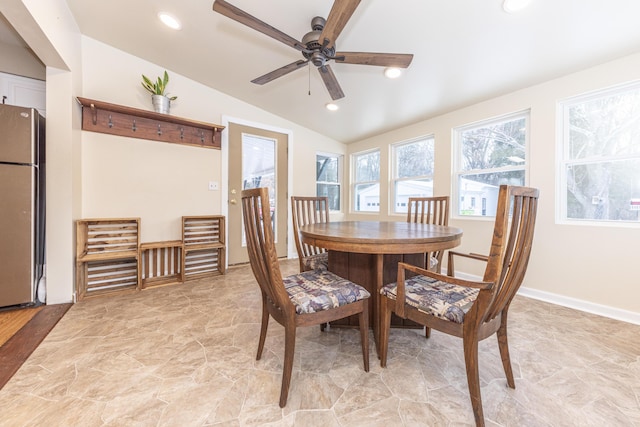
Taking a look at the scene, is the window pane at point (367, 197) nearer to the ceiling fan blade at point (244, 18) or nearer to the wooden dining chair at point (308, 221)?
the wooden dining chair at point (308, 221)

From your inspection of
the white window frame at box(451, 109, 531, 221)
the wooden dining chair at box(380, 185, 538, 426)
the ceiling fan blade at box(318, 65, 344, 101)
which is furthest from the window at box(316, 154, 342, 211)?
the wooden dining chair at box(380, 185, 538, 426)

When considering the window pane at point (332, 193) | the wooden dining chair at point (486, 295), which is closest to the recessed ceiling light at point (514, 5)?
the wooden dining chair at point (486, 295)

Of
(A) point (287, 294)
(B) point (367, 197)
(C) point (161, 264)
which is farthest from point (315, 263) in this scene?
(B) point (367, 197)

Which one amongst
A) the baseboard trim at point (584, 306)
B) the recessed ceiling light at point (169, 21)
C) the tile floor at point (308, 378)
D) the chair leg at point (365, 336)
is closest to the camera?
the tile floor at point (308, 378)

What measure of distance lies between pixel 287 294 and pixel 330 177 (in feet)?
12.4

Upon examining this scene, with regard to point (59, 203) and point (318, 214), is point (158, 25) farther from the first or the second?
point (318, 214)

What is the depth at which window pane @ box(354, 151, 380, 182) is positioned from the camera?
4.47 m

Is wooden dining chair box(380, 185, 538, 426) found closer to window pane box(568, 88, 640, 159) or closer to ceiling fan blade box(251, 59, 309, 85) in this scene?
ceiling fan blade box(251, 59, 309, 85)

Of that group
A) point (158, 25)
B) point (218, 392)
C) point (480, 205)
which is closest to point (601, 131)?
point (480, 205)

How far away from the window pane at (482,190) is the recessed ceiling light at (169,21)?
11.7ft

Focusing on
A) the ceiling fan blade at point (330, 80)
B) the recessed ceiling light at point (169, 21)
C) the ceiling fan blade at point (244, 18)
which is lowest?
the ceiling fan blade at point (330, 80)

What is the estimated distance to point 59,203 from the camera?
7.78ft

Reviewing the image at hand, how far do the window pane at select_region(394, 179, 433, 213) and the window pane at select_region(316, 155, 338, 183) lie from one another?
1.31 meters

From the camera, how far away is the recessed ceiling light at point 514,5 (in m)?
1.68
